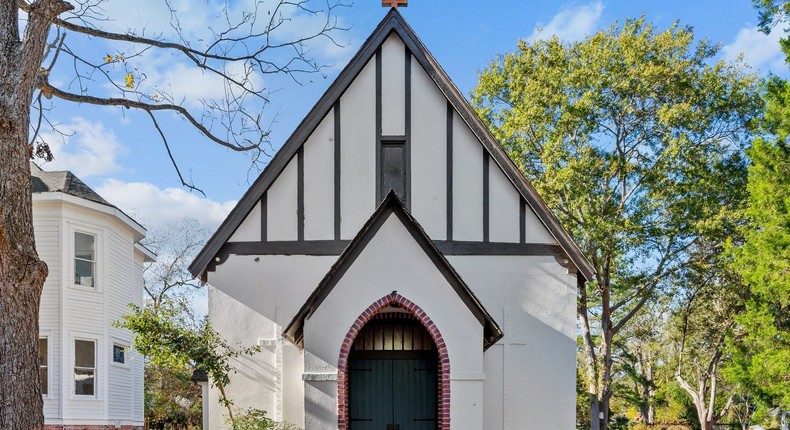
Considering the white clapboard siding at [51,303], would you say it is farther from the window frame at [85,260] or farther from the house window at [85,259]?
the house window at [85,259]

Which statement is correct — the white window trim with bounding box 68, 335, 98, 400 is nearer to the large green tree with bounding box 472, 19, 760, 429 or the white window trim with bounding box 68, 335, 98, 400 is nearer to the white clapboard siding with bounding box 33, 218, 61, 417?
the white clapboard siding with bounding box 33, 218, 61, 417

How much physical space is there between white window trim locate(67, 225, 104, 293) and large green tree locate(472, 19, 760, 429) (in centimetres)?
1489

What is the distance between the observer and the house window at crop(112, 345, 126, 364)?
79.4 feet

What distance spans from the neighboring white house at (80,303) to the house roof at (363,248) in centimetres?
1333

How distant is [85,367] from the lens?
871 inches

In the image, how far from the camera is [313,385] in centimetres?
1050

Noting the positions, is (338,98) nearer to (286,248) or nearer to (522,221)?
(286,248)

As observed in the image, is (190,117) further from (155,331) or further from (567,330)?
(567,330)

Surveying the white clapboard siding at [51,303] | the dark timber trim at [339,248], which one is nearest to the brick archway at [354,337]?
the dark timber trim at [339,248]

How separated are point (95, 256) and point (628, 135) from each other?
19.2 meters

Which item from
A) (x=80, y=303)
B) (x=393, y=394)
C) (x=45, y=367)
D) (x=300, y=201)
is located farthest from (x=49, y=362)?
(x=393, y=394)

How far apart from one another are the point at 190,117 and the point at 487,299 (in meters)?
6.05

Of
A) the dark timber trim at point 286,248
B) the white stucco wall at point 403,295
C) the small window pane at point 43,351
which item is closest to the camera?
the white stucco wall at point 403,295

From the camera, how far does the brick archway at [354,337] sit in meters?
10.6
